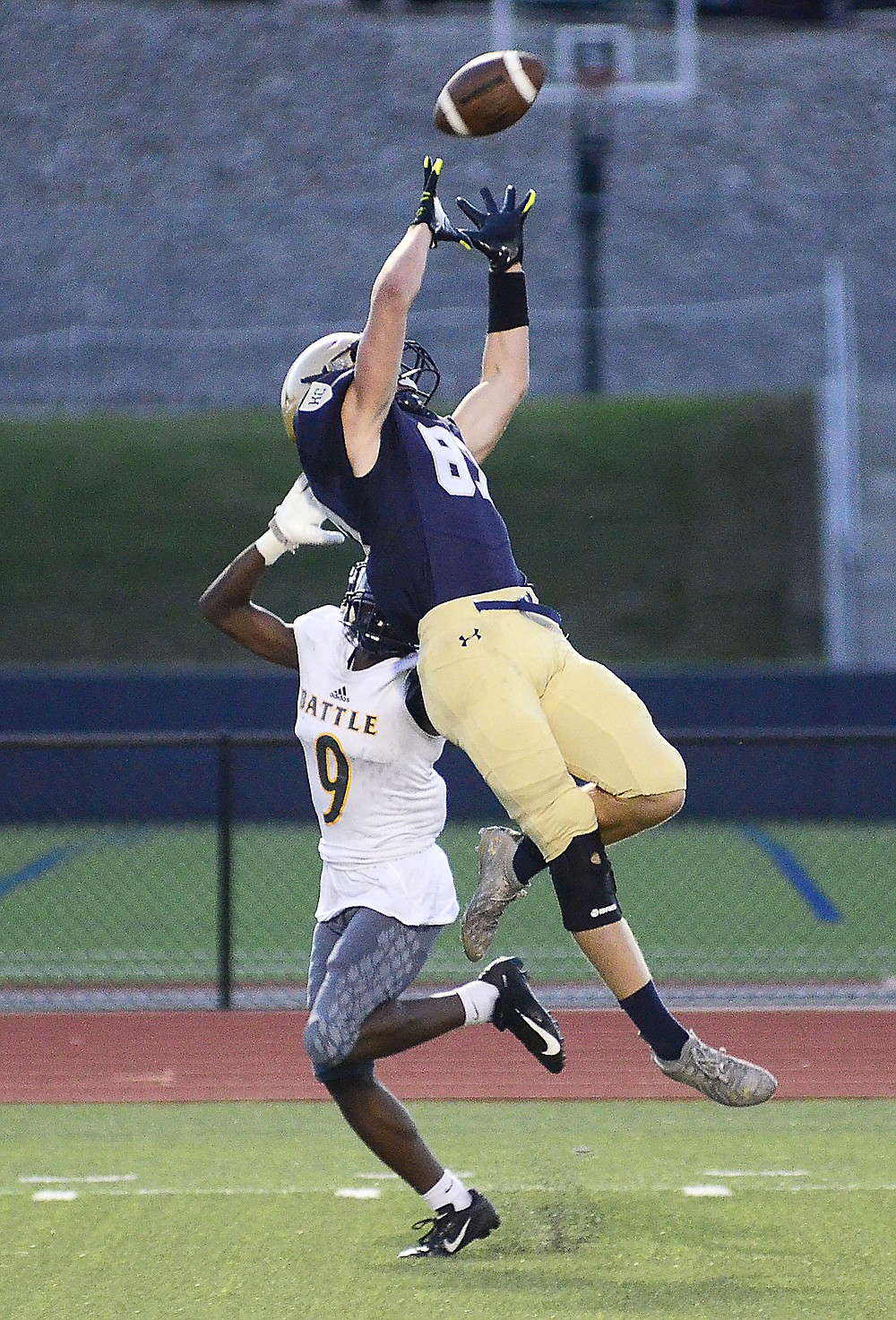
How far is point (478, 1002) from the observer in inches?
184

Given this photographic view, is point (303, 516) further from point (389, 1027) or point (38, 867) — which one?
point (38, 867)

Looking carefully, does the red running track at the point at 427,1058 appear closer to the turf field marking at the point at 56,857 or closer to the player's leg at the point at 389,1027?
the player's leg at the point at 389,1027

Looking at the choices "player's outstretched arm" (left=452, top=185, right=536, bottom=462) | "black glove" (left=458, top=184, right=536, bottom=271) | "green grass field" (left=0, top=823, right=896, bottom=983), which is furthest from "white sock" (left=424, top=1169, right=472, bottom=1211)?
"green grass field" (left=0, top=823, right=896, bottom=983)

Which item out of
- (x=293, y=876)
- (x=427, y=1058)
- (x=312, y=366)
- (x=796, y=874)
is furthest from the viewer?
(x=796, y=874)

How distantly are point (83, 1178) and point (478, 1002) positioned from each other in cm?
156

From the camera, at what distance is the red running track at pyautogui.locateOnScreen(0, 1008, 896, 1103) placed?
6555 mm

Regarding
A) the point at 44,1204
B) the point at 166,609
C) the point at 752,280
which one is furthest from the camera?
the point at 752,280

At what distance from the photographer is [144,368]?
753 inches

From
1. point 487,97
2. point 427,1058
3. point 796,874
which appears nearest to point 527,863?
point 487,97

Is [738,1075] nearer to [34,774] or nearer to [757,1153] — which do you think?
[757,1153]

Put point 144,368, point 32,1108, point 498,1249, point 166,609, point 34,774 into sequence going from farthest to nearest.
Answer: point 144,368 → point 166,609 → point 34,774 → point 32,1108 → point 498,1249

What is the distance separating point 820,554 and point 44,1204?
13523 mm

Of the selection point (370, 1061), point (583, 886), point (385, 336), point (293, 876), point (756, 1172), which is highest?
point (385, 336)

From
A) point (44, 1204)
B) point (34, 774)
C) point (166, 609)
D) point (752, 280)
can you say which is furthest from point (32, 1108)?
point (752, 280)
